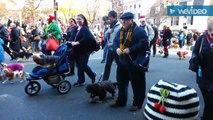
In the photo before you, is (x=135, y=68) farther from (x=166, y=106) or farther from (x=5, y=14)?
(x=5, y=14)

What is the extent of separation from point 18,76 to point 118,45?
4.09 meters

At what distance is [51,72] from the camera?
6527 mm

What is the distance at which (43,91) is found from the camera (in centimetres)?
693

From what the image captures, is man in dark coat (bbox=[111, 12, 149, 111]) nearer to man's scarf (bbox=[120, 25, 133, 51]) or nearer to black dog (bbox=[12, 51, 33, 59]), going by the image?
man's scarf (bbox=[120, 25, 133, 51])

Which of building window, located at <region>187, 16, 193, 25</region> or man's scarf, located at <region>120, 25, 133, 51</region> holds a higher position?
man's scarf, located at <region>120, 25, 133, 51</region>

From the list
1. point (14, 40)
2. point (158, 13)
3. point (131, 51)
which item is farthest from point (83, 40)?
point (158, 13)

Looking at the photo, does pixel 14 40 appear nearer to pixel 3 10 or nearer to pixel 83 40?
pixel 83 40

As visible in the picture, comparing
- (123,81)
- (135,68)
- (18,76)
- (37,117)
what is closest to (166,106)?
(135,68)

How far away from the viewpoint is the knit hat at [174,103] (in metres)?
3.47

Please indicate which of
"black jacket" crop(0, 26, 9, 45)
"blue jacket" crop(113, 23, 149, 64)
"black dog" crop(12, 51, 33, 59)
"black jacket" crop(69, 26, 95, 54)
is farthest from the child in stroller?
"black jacket" crop(0, 26, 9, 45)

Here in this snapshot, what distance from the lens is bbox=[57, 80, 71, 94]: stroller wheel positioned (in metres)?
6.57

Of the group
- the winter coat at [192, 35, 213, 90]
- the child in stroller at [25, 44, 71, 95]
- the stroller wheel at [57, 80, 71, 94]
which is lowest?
the stroller wheel at [57, 80, 71, 94]

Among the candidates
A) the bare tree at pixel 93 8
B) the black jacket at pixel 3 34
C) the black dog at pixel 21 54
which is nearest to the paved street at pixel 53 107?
the black dog at pixel 21 54

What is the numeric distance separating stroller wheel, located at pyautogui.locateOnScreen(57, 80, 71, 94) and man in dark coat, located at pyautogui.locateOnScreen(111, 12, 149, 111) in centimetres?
176
